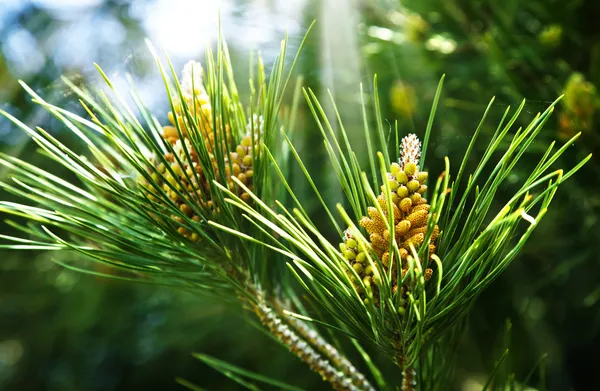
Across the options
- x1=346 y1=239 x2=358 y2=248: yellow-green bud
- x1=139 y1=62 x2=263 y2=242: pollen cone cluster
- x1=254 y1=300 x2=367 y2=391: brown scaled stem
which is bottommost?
x1=254 y1=300 x2=367 y2=391: brown scaled stem

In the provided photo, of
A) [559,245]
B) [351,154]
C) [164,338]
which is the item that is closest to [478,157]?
[559,245]

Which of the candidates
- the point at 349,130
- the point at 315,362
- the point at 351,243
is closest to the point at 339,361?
the point at 315,362

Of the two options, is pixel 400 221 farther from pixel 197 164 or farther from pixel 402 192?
pixel 197 164

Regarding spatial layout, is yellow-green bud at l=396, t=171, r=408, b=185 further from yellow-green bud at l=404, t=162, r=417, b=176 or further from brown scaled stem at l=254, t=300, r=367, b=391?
brown scaled stem at l=254, t=300, r=367, b=391

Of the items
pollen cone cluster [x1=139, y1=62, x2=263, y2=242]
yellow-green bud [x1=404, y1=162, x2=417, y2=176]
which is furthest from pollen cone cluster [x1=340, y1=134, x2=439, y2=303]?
pollen cone cluster [x1=139, y1=62, x2=263, y2=242]

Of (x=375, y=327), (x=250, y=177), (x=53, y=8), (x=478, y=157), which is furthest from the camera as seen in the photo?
(x=53, y=8)

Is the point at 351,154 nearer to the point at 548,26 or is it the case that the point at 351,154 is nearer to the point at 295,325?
the point at 295,325

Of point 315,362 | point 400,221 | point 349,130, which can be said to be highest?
point 349,130

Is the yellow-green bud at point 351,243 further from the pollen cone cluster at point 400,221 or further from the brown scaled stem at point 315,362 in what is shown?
the brown scaled stem at point 315,362

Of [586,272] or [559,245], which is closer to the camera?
[559,245]
